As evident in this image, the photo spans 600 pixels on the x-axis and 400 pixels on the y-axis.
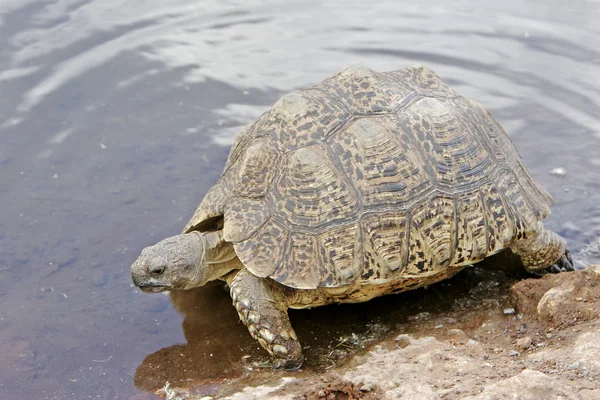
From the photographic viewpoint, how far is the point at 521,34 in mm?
9641

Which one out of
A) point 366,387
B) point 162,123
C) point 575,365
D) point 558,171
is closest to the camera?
point 575,365

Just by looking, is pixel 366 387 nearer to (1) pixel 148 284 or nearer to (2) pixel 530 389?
(2) pixel 530 389

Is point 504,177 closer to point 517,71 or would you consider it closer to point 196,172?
point 196,172

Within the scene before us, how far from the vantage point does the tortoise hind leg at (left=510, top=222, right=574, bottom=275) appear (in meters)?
5.35

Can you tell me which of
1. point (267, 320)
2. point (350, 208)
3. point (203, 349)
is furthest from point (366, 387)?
point (203, 349)

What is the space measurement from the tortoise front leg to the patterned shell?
0.16 m

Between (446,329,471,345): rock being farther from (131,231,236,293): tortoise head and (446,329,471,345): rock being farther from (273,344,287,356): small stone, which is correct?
(131,231,236,293): tortoise head

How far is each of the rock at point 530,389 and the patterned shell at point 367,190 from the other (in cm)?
157

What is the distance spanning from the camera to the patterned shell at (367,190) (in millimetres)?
4742

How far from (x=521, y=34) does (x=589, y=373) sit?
23.5 feet

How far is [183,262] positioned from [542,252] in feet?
9.23

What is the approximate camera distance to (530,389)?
3.22 metres

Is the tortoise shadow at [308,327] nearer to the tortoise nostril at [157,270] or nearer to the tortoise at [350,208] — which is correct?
the tortoise at [350,208]

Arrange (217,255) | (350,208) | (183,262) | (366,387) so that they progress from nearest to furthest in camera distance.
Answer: (366,387)
(350,208)
(183,262)
(217,255)
